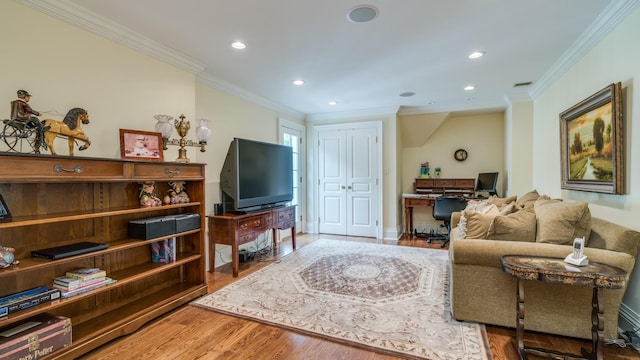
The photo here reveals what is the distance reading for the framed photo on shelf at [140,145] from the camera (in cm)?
238

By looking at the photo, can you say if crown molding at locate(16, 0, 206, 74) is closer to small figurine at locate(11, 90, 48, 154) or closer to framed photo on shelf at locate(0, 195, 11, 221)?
small figurine at locate(11, 90, 48, 154)

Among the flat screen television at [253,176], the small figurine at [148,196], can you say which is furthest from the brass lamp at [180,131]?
the flat screen television at [253,176]

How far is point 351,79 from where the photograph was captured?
3648mm

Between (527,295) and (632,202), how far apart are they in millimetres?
981

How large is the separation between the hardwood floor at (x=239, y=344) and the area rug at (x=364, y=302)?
9 centimetres

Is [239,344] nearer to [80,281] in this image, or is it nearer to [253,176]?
[80,281]

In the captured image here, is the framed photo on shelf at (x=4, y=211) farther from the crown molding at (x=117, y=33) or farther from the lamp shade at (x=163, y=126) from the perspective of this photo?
the crown molding at (x=117, y=33)

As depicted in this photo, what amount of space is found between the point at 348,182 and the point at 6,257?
14.8 feet

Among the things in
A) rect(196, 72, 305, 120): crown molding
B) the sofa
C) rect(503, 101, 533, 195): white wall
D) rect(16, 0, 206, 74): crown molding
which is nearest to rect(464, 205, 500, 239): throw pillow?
the sofa

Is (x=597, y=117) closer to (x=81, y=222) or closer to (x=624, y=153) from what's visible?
(x=624, y=153)

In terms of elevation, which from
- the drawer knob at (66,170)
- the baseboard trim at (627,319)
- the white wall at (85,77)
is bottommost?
the baseboard trim at (627,319)

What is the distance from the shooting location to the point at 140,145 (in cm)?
249

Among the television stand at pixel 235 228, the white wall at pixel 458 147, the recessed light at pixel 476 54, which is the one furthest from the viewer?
the white wall at pixel 458 147

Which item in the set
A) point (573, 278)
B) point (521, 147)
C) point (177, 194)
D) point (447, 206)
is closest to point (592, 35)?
point (573, 278)
